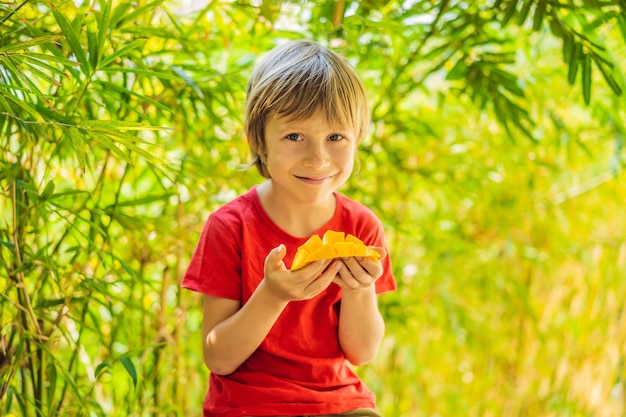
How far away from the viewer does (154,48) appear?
1184 mm

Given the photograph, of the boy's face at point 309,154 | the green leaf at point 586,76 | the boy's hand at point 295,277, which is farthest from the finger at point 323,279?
the green leaf at point 586,76

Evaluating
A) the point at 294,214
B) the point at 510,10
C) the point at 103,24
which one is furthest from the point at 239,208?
the point at 510,10

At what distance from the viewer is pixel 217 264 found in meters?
0.90

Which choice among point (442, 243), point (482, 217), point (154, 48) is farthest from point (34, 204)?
point (482, 217)

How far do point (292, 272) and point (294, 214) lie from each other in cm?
16

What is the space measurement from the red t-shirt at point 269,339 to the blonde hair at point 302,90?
105 mm

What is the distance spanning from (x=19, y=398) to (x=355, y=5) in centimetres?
77

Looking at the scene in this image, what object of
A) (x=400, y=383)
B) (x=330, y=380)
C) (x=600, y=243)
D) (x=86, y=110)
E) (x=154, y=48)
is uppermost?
(x=154, y=48)

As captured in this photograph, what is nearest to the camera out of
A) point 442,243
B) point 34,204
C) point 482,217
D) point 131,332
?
point 34,204

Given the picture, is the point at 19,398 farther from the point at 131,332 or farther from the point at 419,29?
the point at 419,29

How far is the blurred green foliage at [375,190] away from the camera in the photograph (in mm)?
930

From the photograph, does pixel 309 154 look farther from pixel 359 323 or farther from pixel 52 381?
pixel 52 381

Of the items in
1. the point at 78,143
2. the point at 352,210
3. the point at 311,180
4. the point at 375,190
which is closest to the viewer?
the point at 78,143

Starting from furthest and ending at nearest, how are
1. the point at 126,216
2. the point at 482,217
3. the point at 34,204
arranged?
the point at 482,217 < the point at 126,216 < the point at 34,204
